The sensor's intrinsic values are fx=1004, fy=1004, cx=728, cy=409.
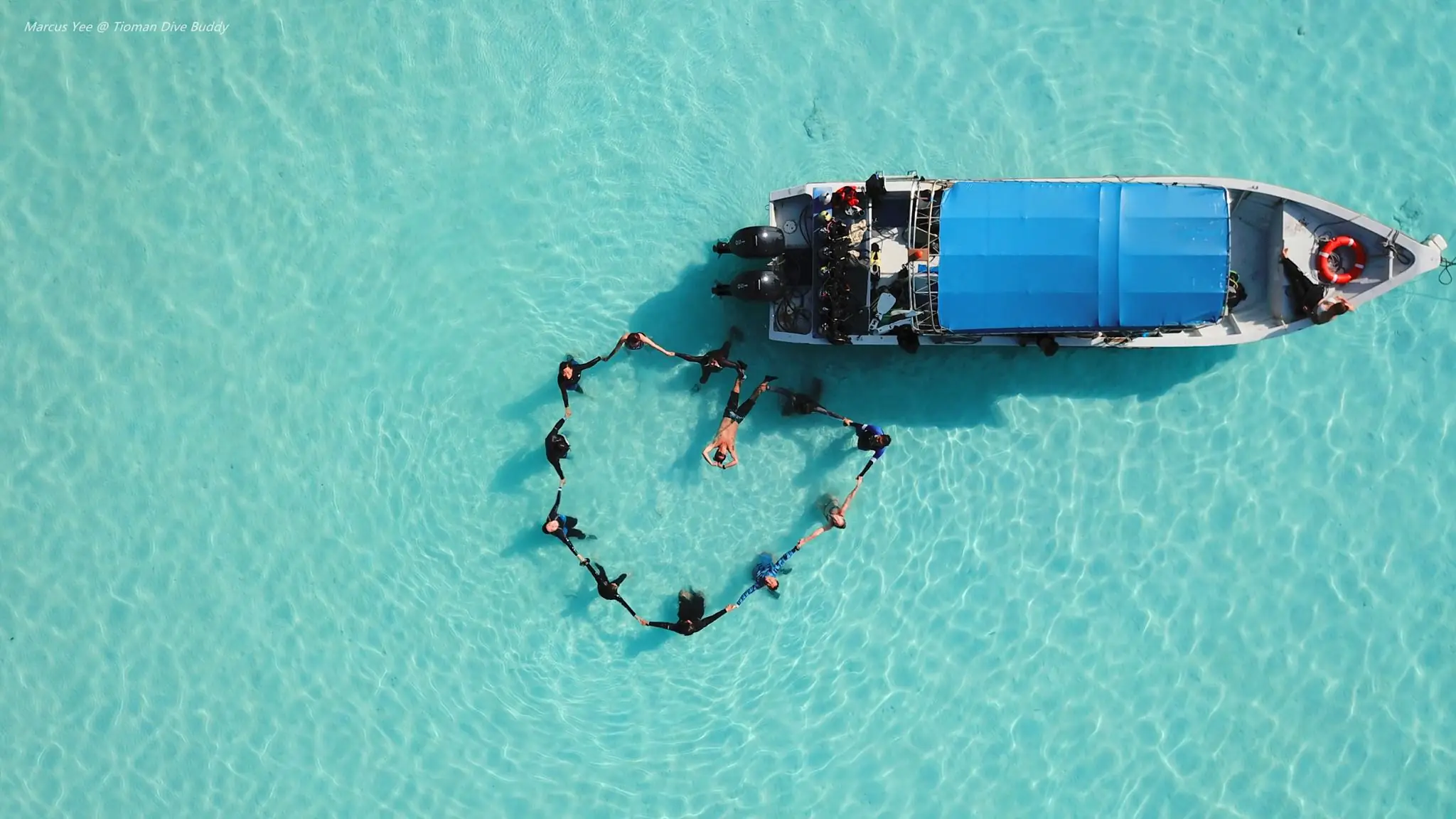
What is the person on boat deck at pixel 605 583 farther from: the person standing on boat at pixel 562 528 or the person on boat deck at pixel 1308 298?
the person on boat deck at pixel 1308 298

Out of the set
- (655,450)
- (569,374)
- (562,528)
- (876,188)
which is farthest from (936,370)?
(562,528)

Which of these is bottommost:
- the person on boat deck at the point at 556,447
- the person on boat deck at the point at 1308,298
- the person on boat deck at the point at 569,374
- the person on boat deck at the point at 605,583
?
the person on boat deck at the point at 605,583

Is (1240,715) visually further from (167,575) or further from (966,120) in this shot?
(167,575)

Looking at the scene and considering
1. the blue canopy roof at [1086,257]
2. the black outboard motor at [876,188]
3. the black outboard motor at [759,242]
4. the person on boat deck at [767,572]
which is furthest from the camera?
the person on boat deck at [767,572]

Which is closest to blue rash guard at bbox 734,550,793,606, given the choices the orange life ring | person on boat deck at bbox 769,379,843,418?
person on boat deck at bbox 769,379,843,418

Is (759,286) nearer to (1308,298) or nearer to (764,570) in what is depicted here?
(764,570)

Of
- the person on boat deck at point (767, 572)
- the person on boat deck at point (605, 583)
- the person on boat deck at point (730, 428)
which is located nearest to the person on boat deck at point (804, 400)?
the person on boat deck at point (730, 428)

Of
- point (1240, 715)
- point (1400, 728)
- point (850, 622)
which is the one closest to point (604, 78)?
point (850, 622)
